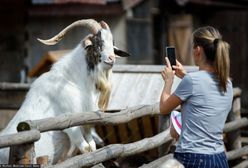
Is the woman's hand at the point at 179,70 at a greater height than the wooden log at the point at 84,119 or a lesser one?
greater

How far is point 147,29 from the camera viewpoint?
1845 centimetres

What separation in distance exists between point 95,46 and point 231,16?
12406mm

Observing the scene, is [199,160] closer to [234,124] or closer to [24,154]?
[24,154]

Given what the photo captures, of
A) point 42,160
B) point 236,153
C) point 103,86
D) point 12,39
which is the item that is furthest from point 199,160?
point 12,39

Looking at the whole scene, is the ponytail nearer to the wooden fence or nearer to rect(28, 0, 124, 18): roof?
the wooden fence

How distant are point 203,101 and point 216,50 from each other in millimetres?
381

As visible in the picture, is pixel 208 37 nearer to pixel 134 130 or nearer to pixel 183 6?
pixel 134 130

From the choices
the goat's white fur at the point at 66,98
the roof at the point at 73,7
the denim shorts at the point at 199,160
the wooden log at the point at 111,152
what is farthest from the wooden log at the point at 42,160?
the roof at the point at 73,7

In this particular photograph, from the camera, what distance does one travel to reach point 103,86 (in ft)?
21.9

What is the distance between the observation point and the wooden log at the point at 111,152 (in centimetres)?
568

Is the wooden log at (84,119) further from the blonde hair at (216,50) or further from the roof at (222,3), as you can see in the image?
the roof at (222,3)

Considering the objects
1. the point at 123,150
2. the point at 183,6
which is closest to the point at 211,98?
the point at 123,150

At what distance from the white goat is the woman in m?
1.61

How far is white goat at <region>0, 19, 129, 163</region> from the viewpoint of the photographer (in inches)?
257
